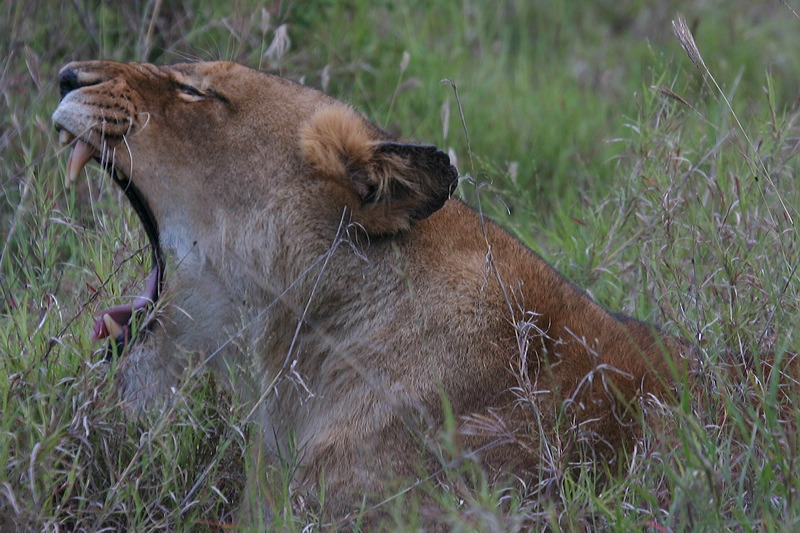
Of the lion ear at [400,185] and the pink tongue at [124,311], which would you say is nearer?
the lion ear at [400,185]

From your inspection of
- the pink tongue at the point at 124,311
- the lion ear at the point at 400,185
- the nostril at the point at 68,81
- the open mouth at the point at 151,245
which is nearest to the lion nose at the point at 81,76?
the nostril at the point at 68,81

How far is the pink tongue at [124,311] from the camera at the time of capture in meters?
2.86

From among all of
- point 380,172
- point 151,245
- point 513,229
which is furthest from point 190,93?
point 513,229

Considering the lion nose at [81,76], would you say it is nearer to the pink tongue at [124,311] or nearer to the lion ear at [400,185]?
the pink tongue at [124,311]

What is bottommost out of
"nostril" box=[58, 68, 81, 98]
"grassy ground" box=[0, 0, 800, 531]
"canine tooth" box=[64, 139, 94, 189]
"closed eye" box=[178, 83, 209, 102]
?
"grassy ground" box=[0, 0, 800, 531]

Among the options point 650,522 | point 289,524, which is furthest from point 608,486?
point 289,524

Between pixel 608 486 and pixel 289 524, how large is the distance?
804 millimetres

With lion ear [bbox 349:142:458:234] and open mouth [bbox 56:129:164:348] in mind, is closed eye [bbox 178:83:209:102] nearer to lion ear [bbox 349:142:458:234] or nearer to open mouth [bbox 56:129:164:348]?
open mouth [bbox 56:129:164:348]

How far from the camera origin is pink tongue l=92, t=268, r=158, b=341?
2.86 m

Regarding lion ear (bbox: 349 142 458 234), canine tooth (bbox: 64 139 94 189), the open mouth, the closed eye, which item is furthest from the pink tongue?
lion ear (bbox: 349 142 458 234)

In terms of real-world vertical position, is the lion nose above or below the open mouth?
above

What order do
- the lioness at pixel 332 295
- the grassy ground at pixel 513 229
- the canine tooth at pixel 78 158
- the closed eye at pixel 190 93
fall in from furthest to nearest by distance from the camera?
the closed eye at pixel 190 93 → the canine tooth at pixel 78 158 → the lioness at pixel 332 295 → the grassy ground at pixel 513 229

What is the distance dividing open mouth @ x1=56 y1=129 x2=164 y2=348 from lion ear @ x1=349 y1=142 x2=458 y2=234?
1.95 ft

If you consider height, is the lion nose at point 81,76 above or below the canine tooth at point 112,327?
above
